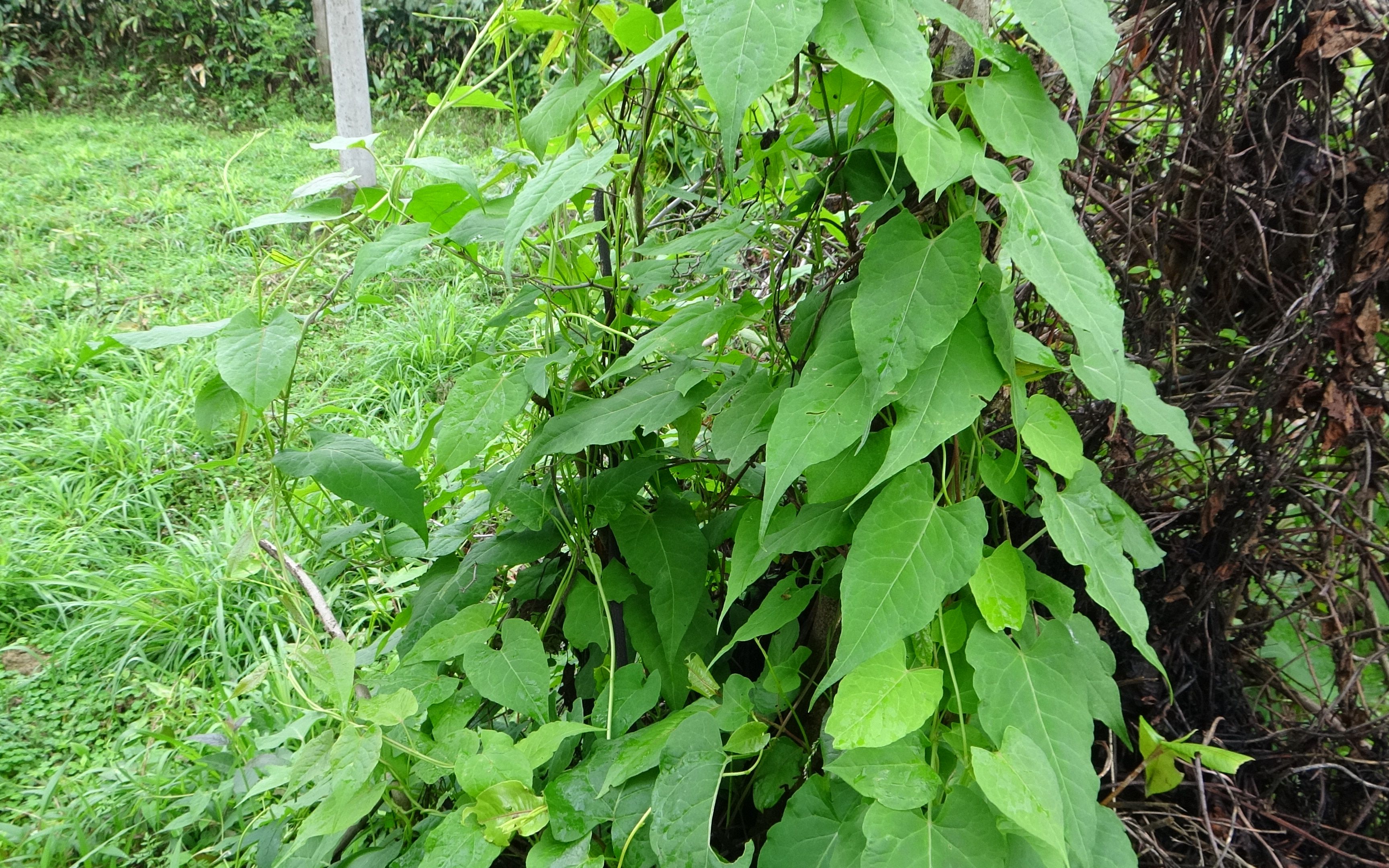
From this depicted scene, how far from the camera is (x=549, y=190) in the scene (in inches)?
31.6

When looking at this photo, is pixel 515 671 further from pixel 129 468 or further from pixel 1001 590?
pixel 129 468

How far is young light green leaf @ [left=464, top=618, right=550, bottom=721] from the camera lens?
0.94 metres

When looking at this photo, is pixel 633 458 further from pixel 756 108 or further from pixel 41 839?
pixel 41 839

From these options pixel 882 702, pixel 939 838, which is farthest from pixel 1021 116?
pixel 939 838

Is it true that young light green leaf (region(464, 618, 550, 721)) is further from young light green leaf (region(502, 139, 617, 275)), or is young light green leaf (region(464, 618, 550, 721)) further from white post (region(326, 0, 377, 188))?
white post (region(326, 0, 377, 188))

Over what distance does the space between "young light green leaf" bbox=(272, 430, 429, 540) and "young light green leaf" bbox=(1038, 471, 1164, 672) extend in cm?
72

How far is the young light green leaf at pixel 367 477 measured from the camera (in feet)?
3.44

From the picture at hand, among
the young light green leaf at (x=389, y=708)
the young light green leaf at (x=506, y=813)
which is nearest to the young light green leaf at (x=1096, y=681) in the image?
the young light green leaf at (x=506, y=813)

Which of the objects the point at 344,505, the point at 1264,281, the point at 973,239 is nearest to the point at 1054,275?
the point at 973,239

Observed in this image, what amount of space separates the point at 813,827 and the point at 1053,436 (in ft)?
1.44

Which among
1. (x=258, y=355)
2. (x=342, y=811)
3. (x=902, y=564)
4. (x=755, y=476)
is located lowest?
(x=342, y=811)

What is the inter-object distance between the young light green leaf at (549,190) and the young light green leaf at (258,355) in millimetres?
314

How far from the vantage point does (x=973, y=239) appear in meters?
0.71

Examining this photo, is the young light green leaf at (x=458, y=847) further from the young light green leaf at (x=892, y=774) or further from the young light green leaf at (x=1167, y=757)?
the young light green leaf at (x=1167, y=757)
